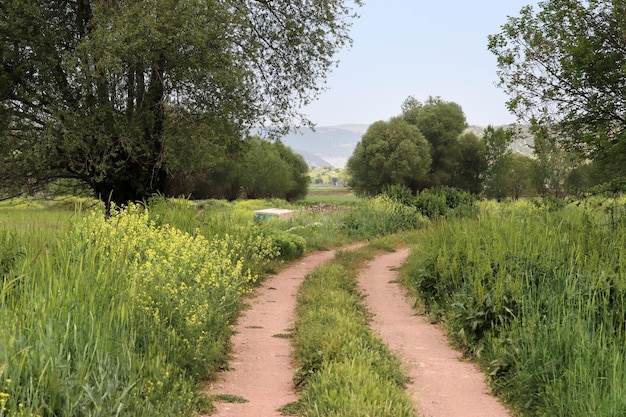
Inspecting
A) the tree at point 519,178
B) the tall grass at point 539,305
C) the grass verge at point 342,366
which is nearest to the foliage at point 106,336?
the grass verge at point 342,366

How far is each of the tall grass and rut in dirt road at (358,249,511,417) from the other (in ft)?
0.81

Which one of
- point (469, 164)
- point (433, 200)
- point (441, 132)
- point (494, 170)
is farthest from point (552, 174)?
point (433, 200)

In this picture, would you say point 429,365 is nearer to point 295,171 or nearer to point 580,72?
point 580,72

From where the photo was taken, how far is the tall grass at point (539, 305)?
6.00m

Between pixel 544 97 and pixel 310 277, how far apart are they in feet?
24.7

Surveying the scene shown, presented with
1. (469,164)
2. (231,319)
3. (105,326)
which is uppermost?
(469,164)

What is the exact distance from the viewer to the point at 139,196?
16953mm

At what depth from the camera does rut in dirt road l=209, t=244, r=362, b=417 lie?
→ 615cm

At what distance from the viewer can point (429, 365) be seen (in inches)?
303

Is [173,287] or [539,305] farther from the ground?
[173,287]

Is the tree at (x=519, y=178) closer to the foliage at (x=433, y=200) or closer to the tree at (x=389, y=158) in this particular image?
the tree at (x=389, y=158)

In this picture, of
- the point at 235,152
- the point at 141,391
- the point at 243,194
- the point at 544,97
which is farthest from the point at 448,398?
the point at 243,194

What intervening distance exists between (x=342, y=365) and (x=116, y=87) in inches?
442

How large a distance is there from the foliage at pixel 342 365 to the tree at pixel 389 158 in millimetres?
40122
